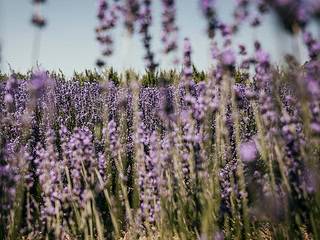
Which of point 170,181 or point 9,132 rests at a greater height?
point 9,132

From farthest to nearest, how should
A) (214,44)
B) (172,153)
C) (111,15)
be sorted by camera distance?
1. (111,15)
2. (172,153)
3. (214,44)

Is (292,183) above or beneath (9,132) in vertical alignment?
beneath

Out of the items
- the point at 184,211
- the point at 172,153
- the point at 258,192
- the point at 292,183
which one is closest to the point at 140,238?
the point at 184,211

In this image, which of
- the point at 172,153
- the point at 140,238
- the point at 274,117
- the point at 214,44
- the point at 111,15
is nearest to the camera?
the point at 274,117

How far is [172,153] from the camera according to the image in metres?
2.81

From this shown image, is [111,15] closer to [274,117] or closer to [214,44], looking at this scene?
[214,44]

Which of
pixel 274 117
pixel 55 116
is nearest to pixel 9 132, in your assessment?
pixel 55 116

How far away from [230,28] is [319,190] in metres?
0.96

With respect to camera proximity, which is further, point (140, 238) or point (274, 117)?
point (140, 238)

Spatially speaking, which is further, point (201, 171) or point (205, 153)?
point (205, 153)

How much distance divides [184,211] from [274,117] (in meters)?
0.87

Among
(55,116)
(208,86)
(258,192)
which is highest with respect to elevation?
(55,116)

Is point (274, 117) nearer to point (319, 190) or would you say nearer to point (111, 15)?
point (319, 190)

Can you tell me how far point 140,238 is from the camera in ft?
10.8
